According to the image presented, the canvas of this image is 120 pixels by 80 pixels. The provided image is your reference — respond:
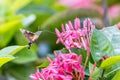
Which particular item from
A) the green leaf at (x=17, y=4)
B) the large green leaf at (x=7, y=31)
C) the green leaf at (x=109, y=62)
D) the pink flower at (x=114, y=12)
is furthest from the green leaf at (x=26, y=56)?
the green leaf at (x=109, y=62)

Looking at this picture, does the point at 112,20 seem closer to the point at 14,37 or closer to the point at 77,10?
the point at 77,10

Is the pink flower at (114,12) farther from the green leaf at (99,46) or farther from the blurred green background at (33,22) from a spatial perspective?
the green leaf at (99,46)

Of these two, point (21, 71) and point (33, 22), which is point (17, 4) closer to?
point (33, 22)

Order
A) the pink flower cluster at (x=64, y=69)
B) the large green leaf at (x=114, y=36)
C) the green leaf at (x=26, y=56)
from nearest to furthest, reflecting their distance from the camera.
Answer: the pink flower cluster at (x=64, y=69) → the large green leaf at (x=114, y=36) → the green leaf at (x=26, y=56)

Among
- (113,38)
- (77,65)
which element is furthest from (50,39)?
(77,65)

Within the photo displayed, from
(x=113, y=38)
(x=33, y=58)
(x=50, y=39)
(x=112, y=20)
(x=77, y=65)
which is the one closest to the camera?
(x=77, y=65)

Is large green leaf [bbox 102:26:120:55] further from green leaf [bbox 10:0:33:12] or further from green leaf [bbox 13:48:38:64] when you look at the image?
green leaf [bbox 10:0:33:12]

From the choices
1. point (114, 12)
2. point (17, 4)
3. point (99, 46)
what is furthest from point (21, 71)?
point (99, 46)
